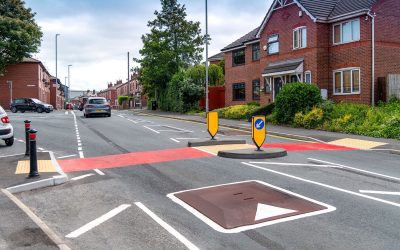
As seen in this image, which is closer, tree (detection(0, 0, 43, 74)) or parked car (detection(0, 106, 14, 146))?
parked car (detection(0, 106, 14, 146))

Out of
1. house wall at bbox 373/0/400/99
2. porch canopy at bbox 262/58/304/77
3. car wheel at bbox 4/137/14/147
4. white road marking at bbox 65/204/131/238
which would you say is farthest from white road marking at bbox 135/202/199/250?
porch canopy at bbox 262/58/304/77

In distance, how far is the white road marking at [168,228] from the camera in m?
5.29

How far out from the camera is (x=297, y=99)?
22.9 m

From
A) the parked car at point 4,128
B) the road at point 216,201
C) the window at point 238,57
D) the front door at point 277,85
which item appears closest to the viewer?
the road at point 216,201

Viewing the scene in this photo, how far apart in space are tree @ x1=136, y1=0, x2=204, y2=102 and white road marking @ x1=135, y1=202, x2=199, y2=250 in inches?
1478

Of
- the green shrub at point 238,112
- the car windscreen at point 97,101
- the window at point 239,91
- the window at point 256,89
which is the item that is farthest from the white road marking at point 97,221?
the window at point 239,91

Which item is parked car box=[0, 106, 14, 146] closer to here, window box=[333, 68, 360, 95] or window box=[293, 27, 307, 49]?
window box=[333, 68, 360, 95]

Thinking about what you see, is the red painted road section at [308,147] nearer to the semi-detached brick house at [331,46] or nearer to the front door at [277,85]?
the semi-detached brick house at [331,46]

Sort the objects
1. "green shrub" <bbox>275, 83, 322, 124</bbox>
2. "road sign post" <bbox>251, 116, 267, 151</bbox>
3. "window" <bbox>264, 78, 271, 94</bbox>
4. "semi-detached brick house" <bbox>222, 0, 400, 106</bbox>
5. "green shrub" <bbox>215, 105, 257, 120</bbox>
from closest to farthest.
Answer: "road sign post" <bbox>251, 116, 267, 151</bbox> < "green shrub" <bbox>275, 83, 322, 124</bbox> < "semi-detached brick house" <bbox>222, 0, 400, 106</bbox> < "green shrub" <bbox>215, 105, 257, 120</bbox> < "window" <bbox>264, 78, 271, 94</bbox>

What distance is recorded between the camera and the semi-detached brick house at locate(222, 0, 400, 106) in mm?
24688

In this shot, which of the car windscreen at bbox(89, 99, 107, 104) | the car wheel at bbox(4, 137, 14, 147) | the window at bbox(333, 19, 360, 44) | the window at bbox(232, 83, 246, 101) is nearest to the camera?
the car wheel at bbox(4, 137, 14, 147)

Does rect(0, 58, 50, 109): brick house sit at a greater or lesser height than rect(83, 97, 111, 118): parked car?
greater

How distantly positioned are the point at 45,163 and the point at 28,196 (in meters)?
3.17

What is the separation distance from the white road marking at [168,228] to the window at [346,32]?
21717mm
